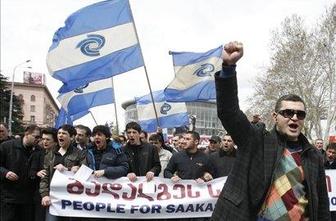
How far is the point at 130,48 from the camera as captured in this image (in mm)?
10414

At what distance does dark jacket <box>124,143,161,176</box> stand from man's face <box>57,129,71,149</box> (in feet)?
2.90

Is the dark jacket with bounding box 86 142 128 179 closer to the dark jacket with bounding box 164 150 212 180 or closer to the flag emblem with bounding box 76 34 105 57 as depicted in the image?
the dark jacket with bounding box 164 150 212 180

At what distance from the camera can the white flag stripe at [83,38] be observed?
34.3ft

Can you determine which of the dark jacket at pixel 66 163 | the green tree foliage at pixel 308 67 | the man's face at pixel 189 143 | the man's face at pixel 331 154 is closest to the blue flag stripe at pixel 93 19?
the man's face at pixel 189 143

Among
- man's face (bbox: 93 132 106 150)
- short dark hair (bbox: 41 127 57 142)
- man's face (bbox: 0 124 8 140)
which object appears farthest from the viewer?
man's face (bbox: 0 124 8 140)

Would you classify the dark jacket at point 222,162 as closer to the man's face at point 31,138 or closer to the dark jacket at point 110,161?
the dark jacket at point 110,161

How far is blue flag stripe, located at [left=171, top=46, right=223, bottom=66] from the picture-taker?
42.1 ft

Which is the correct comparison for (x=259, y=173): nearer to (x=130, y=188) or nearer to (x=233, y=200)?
(x=233, y=200)

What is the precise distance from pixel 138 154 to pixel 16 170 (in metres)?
1.73

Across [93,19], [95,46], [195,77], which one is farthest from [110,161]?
[195,77]

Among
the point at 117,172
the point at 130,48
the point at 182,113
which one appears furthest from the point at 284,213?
the point at 182,113

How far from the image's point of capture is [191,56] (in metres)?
13.1

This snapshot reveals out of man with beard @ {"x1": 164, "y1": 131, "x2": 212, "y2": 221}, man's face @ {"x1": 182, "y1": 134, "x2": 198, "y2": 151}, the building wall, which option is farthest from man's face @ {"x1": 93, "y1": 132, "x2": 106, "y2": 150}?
the building wall

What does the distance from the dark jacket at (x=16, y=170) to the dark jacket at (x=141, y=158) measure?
1.47m
